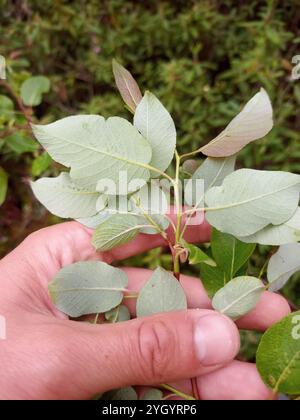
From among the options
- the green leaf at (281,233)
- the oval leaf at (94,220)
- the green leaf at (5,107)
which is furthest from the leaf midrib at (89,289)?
the green leaf at (5,107)

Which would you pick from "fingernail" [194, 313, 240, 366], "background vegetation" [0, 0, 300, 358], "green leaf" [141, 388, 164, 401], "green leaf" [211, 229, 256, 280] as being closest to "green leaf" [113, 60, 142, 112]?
"green leaf" [211, 229, 256, 280]

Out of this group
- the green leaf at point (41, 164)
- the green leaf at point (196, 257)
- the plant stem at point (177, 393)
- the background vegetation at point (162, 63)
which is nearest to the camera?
the green leaf at point (196, 257)

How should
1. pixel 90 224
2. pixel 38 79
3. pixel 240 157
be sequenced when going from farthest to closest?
pixel 240 157 → pixel 38 79 → pixel 90 224

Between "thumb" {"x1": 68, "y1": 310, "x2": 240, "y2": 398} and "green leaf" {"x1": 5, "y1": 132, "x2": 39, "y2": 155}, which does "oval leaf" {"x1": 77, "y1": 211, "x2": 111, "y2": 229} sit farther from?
"green leaf" {"x1": 5, "y1": 132, "x2": 39, "y2": 155}

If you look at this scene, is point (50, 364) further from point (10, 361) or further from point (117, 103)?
point (117, 103)

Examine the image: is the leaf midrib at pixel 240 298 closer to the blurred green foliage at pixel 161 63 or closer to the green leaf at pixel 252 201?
the green leaf at pixel 252 201
